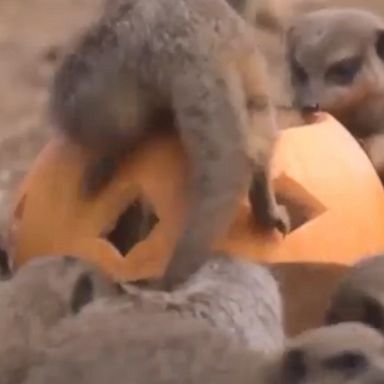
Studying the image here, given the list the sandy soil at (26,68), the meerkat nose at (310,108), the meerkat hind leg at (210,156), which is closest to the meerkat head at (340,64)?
the meerkat nose at (310,108)

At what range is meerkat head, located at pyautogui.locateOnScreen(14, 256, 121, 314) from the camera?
9.27 feet

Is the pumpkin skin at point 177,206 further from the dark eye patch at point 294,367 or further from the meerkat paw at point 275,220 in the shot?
the dark eye patch at point 294,367

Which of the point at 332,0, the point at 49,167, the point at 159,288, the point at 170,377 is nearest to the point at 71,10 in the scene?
the point at 332,0

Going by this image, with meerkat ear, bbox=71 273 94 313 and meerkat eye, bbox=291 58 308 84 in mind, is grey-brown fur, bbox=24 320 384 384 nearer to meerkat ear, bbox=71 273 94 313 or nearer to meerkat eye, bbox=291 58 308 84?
meerkat ear, bbox=71 273 94 313

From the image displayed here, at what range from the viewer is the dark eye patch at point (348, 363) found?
240 centimetres

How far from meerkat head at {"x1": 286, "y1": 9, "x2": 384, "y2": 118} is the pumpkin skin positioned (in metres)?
0.64

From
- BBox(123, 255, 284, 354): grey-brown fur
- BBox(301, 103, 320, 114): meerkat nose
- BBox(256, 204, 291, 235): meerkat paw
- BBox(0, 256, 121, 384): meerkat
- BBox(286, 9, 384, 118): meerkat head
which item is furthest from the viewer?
BBox(286, 9, 384, 118): meerkat head

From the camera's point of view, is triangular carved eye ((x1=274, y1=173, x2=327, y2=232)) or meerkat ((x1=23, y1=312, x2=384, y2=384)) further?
triangular carved eye ((x1=274, y1=173, x2=327, y2=232))

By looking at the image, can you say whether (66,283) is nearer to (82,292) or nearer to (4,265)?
(82,292)

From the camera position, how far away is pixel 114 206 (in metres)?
3.26

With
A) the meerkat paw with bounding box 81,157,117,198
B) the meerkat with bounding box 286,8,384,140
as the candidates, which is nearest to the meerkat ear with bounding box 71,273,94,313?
the meerkat paw with bounding box 81,157,117,198

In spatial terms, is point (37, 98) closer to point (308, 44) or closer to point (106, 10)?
point (308, 44)

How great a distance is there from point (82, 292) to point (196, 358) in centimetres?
41

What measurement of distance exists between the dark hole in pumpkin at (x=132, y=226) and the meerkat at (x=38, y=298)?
33cm
